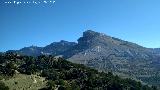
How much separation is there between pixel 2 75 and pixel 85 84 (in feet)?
153

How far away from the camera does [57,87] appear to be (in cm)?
17150

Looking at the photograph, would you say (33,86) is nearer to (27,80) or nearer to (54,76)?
(27,80)

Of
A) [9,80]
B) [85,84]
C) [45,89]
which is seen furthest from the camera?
[85,84]

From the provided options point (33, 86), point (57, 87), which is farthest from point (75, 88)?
point (33, 86)

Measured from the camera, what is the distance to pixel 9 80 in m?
181

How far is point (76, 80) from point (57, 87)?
28542 millimetres

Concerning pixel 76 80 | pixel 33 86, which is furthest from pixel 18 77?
pixel 76 80

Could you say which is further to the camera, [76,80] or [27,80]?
[76,80]

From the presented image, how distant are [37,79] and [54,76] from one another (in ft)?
49.0

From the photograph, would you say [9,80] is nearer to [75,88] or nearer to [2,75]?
[2,75]

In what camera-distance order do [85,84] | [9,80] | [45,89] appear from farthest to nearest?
[85,84]
[9,80]
[45,89]

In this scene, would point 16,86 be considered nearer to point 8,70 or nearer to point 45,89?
point 45,89

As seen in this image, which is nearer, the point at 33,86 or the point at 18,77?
the point at 33,86

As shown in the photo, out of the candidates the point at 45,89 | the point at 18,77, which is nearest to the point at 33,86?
the point at 45,89
